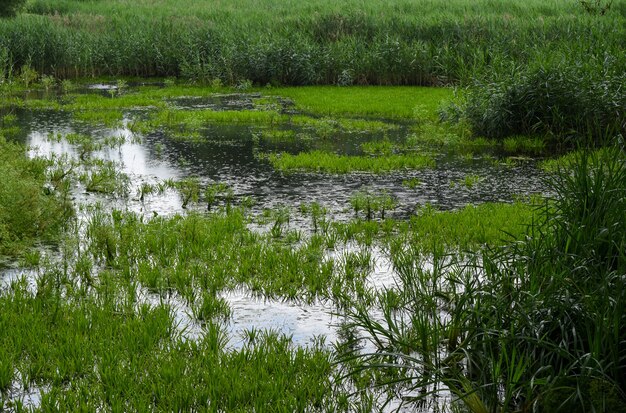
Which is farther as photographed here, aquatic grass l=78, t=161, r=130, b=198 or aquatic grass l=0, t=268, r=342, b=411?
aquatic grass l=78, t=161, r=130, b=198

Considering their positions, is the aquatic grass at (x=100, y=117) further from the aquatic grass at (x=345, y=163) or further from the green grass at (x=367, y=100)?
the aquatic grass at (x=345, y=163)

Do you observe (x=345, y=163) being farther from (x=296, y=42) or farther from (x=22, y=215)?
(x=296, y=42)

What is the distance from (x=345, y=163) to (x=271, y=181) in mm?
1855

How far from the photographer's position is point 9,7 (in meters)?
30.8

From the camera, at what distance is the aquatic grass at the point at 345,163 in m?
13.9

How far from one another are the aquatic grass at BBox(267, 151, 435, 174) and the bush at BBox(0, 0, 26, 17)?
20.9 m

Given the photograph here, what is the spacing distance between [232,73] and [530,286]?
24.0 metres

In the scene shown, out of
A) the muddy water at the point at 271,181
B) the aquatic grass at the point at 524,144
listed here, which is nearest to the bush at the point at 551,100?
the aquatic grass at the point at 524,144

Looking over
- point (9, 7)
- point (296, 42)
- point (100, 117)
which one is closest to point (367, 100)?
point (296, 42)

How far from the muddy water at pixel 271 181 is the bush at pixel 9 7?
14348 mm

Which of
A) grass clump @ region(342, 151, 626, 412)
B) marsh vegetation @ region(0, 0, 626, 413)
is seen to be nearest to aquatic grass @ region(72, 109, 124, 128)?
marsh vegetation @ region(0, 0, 626, 413)

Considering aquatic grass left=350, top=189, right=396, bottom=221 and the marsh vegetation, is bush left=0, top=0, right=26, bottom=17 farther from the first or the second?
aquatic grass left=350, top=189, right=396, bottom=221

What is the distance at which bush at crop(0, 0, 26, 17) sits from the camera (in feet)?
99.9

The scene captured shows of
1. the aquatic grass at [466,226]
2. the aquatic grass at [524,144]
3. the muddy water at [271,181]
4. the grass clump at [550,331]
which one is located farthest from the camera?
the aquatic grass at [524,144]
